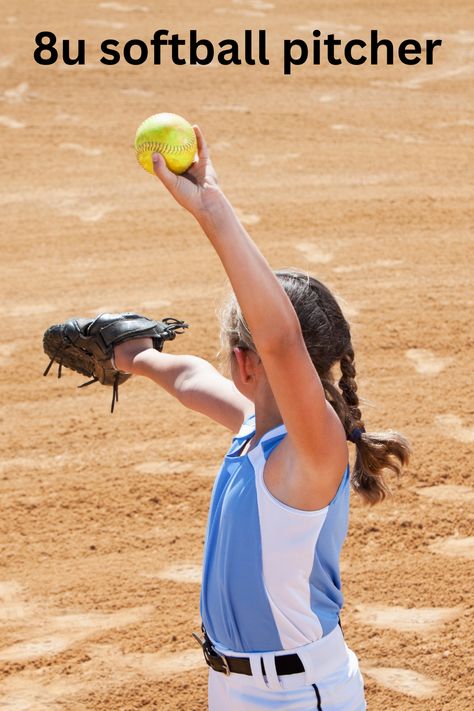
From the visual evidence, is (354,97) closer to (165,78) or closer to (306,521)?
(165,78)

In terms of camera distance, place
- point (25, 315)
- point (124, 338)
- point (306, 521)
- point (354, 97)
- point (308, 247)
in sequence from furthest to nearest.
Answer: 1. point (354, 97)
2. point (308, 247)
3. point (25, 315)
4. point (124, 338)
5. point (306, 521)

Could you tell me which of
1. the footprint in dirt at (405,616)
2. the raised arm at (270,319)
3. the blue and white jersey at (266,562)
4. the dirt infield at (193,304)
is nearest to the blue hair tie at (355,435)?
the blue and white jersey at (266,562)

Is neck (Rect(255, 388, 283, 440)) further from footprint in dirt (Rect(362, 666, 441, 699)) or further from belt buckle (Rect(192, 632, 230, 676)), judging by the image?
footprint in dirt (Rect(362, 666, 441, 699))

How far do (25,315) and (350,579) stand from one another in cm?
387

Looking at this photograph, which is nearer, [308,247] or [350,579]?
[350,579]

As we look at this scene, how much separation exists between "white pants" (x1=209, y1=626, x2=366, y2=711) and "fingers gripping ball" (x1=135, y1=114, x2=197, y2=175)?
47.7 inches

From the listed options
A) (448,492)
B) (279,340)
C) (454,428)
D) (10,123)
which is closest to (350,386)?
(279,340)

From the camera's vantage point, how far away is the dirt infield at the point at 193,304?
4.68 meters

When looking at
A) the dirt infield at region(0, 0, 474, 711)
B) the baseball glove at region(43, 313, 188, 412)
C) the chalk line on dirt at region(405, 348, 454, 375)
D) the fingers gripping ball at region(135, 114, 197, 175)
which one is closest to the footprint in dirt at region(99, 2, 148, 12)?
the dirt infield at region(0, 0, 474, 711)

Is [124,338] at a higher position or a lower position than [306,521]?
higher

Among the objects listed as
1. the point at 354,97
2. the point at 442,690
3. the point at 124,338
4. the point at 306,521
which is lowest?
the point at 442,690

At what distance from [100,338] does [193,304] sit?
4.36m

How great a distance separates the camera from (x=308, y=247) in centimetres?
901

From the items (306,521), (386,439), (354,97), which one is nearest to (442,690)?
(386,439)
